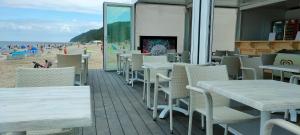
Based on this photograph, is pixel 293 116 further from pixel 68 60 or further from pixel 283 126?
pixel 68 60

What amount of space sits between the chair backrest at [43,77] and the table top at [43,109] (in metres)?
0.37

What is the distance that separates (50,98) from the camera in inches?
49.8

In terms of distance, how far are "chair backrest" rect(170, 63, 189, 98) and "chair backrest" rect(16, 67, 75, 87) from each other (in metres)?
1.23

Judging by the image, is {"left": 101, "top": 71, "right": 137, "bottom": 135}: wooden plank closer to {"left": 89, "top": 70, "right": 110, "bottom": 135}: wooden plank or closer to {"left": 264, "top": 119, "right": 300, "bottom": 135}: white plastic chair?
{"left": 89, "top": 70, "right": 110, "bottom": 135}: wooden plank

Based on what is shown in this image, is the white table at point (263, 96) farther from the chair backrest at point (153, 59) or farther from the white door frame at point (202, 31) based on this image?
the chair backrest at point (153, 59)

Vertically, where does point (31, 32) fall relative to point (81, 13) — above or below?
below

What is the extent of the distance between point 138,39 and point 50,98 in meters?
7.89

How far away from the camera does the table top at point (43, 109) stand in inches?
35.1

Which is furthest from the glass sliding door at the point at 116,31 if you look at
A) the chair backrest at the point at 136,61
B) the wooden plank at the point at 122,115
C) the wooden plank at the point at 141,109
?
the wooden plank at the point at 122,115

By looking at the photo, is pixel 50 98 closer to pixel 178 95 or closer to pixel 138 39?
pixel 178 95

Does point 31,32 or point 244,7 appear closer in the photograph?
point 31,32

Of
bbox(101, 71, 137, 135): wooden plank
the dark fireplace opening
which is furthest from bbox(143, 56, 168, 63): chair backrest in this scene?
the dark fireplace opening

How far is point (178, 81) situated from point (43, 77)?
146 cm

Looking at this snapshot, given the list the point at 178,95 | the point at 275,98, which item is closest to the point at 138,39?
the point at 178,95
